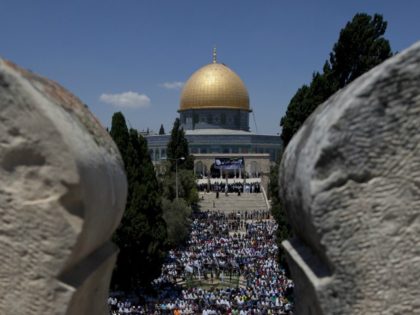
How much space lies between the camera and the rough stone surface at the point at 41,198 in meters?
3.29

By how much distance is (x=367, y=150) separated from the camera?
3.28 meters

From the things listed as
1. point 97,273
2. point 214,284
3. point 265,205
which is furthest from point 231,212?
point 97,273

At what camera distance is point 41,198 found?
11.0ft

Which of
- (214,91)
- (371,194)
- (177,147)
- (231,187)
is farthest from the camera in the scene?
(214,91)

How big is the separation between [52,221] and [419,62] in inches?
97.6

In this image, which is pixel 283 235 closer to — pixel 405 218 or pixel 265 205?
pixel 405 218

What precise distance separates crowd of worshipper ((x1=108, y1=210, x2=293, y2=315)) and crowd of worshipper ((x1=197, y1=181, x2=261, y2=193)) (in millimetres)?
11385

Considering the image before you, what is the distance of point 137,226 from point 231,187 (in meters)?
30.3

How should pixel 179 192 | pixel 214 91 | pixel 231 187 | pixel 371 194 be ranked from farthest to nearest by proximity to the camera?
pixel 214 91
pixel 231 187
pixel 179 192
pixel 371 194

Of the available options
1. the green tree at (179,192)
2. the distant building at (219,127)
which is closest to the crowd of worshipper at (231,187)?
the green tree at (179,192)

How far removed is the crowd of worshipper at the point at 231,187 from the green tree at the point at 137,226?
87.4 ft

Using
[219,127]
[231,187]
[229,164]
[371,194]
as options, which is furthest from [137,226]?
[219,127]

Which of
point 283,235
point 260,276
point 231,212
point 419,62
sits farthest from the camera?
point 231,212

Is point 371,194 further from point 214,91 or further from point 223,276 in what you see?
point 214,91
